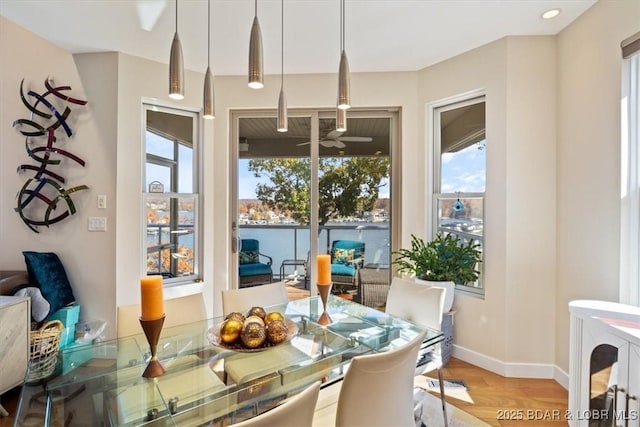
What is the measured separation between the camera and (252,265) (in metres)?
3.26

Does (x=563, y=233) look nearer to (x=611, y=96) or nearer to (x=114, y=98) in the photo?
(x=611, y=96)

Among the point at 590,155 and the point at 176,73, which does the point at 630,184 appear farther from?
the point at 176,73

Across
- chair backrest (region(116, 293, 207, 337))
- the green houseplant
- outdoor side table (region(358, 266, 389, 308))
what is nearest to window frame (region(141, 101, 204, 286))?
chair backrest (region(116, 293, 207, 337))

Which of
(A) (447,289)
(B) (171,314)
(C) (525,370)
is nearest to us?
(B) (171,314)

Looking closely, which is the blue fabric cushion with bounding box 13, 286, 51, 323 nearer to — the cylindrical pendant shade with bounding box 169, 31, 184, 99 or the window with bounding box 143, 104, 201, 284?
the window with bounding box 143, 104, 201, 284

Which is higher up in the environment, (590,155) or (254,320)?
(590,155)

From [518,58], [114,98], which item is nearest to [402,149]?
[518,58]

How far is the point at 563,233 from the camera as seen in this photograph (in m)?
2.29

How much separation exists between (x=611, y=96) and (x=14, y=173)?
455cm

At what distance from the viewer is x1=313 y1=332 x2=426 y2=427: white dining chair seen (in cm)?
101

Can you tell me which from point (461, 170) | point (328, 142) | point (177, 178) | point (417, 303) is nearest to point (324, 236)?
point (328, 142)


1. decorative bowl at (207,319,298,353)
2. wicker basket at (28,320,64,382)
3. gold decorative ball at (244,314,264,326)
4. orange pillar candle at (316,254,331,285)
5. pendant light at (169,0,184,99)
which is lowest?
wicker basket at (28,320,64,382)

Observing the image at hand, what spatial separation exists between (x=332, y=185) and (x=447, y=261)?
1.32 meters

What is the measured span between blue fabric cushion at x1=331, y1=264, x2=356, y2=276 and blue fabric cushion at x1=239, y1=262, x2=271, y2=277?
0.71 metres
